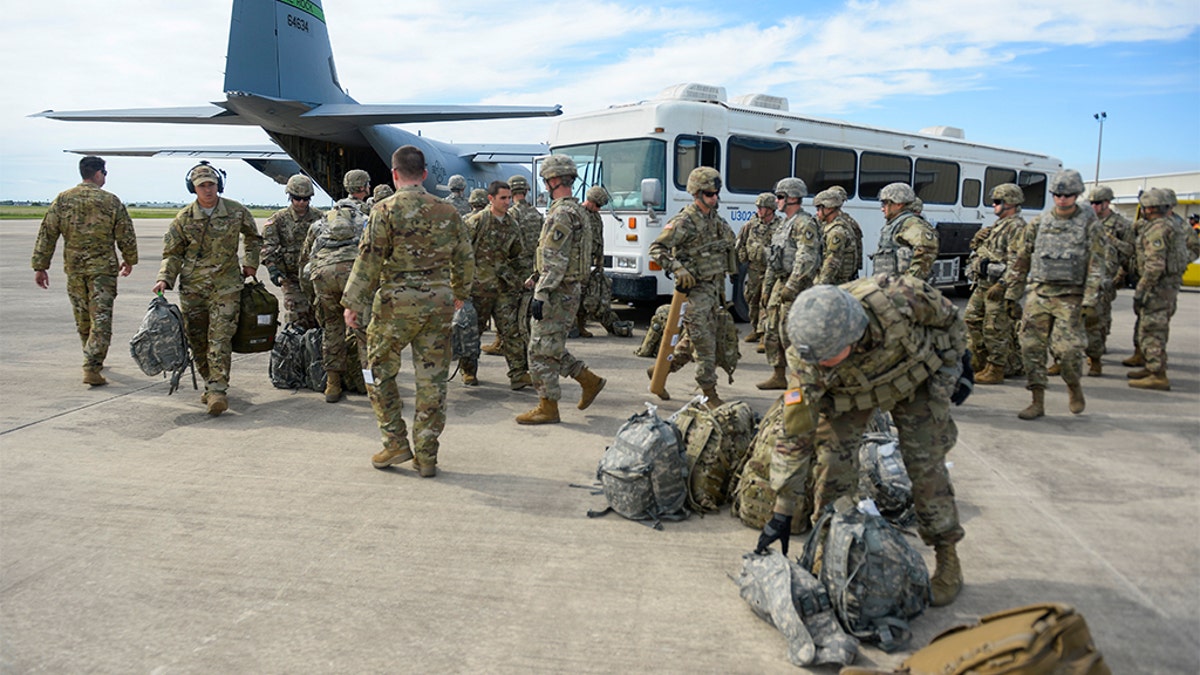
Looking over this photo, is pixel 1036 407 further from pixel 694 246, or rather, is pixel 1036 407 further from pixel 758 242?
pixel 758 242

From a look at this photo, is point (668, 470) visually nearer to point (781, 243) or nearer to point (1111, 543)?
point (1111, 543)

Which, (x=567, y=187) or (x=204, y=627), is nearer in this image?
(x=204, y=627)

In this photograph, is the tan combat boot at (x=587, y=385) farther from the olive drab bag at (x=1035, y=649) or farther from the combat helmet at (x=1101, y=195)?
the combat helmet at (x=1101, y=195)

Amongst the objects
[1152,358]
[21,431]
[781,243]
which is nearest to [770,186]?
[781,243]

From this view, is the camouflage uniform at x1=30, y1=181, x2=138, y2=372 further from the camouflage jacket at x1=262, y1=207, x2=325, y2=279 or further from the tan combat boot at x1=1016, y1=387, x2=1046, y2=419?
the tan combat boot at x1=1016, y1=387, x2=1046, y2=419

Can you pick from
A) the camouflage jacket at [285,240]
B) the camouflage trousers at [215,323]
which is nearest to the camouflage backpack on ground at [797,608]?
the camouflage trousers at [215,323]

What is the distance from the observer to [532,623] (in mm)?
3049

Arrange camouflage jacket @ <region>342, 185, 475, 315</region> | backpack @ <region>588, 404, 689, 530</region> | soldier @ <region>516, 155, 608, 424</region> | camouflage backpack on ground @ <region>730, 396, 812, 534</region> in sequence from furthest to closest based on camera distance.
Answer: soldier @ <region>516, 155, 608, 424</region>, camouflage jacket @ <region>342, 185, 475, 315</region>, backpack @ <region>588, 404, 689, 530</region>, camouflage backpack on ground @ <region>730, 396, 812, 534</region>

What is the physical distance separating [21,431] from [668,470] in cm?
497

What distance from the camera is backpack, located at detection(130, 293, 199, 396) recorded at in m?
6.06

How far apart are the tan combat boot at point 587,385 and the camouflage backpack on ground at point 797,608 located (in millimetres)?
3082

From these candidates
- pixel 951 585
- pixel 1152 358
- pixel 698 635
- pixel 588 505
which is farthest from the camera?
pixel 1152 358

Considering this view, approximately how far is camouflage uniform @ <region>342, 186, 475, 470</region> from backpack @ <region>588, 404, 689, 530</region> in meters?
1.31

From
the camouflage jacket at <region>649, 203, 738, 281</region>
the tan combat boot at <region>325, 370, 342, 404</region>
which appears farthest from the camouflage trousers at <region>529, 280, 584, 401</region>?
the tan combat boot at <region>325, 370, 342, 404</region>
